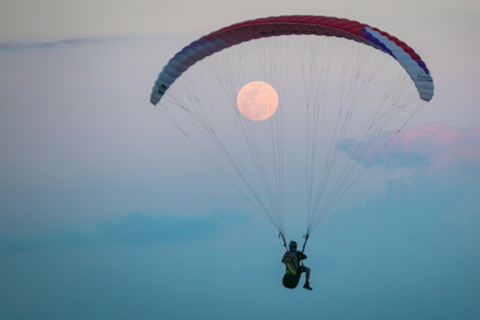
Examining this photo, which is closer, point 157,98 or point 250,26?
point 250,26

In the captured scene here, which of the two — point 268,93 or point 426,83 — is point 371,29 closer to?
point 426,83

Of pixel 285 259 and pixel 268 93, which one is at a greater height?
pixel 268 93

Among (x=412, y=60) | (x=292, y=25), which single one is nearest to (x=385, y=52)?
(x=412, y=60)

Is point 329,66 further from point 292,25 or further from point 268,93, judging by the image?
point 268,93

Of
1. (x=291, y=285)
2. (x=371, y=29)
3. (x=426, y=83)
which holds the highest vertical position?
(x=371, y=29)

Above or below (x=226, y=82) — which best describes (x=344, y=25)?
above

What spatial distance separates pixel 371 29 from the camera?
22734mm

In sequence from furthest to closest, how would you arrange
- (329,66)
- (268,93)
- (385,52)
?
(268,93) < (329,66) < (385,52)

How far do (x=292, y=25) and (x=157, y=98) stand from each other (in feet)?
20.0

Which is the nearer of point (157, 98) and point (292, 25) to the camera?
point (292, 25)

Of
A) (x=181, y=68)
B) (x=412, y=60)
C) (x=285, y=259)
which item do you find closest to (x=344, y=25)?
(x=412, y=60)

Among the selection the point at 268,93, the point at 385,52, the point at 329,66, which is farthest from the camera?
the point at 268,93

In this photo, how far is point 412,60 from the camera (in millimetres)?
22406

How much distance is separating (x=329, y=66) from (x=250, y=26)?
335cm
